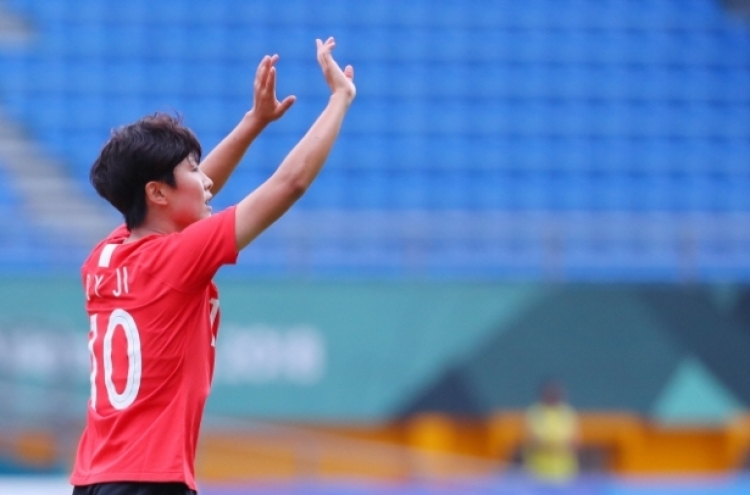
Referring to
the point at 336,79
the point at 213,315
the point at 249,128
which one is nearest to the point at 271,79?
the point at 249,128

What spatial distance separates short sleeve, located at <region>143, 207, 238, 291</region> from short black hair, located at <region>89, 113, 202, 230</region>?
0.14 m

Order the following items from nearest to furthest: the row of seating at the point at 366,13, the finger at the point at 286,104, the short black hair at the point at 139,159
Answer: the short black hair at the point at 139,159
the finger at the point at 286,104
the row of seating at the point at 366,13

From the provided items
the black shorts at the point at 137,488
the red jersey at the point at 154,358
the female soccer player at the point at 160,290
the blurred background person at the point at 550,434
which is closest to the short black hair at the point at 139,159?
the female soccer player at the point at 160,290

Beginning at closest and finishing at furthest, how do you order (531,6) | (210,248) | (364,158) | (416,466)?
1. (210,248)
2. (416,466)
3. (364,158)
4. (531,6)

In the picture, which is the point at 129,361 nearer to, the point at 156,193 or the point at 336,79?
the point at 156,193

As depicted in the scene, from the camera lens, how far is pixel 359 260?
10852mm

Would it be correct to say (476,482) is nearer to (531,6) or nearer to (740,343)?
(740,343)

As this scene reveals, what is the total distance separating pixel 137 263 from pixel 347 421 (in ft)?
25.0

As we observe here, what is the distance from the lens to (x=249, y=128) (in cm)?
356

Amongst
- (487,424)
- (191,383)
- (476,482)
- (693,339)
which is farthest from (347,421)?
(191,383)

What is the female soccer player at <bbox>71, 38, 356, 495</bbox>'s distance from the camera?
292cm

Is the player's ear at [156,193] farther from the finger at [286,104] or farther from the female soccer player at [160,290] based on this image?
the finger at [286,104]

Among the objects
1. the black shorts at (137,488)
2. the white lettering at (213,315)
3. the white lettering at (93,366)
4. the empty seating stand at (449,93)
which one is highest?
the empty seating stand at (449,93)

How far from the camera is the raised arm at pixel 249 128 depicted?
3.45 metres
